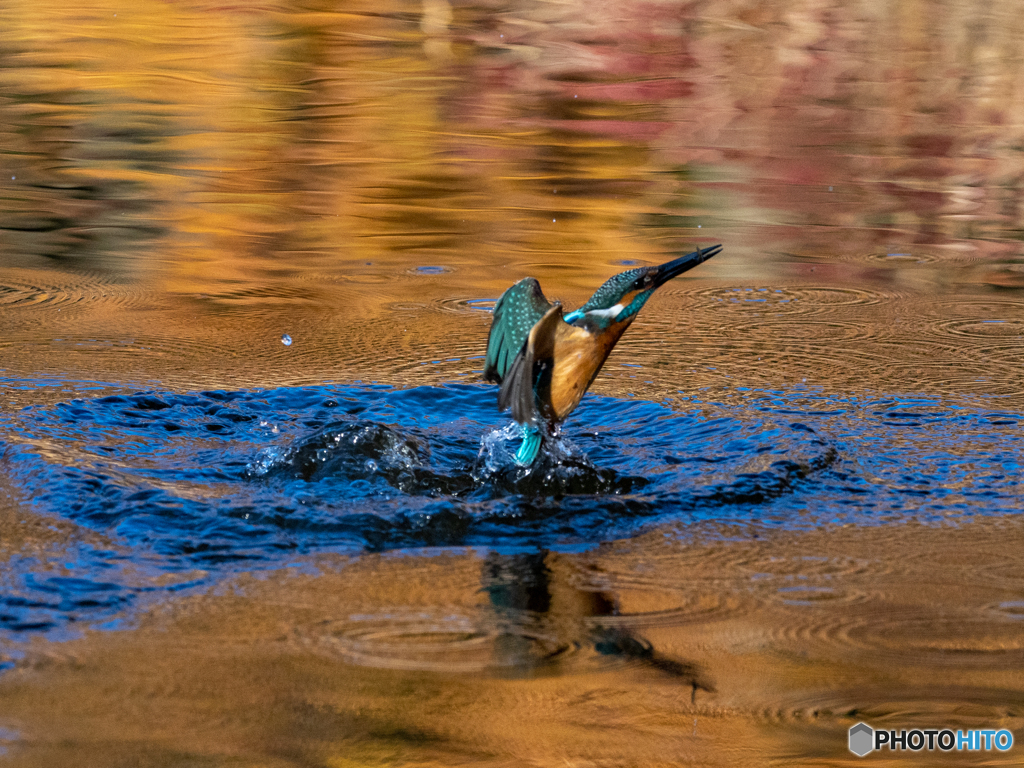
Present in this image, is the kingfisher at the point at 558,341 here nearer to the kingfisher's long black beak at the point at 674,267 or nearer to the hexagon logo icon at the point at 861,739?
the kingfisher's long black beak at the point at 674,267

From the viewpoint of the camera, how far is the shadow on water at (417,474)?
2.52 meters

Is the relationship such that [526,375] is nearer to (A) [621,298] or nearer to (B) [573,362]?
(B) [573,362]

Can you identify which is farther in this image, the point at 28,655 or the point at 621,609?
the point at 621,609

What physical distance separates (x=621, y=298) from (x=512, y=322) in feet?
→ 1.00

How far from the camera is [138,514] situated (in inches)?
104

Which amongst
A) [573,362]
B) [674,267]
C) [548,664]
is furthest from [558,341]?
[548,664]

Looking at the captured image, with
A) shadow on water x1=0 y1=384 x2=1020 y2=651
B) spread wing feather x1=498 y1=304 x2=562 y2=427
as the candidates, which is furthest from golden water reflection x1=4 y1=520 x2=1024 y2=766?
spread wing feather x1=498 y1=304 x2=562 y2=427

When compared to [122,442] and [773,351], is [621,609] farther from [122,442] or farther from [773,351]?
[773,351]

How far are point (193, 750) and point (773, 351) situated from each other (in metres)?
2.69

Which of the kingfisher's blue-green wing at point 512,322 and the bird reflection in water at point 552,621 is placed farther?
the kingfisher's blue-green wing at point 512,322

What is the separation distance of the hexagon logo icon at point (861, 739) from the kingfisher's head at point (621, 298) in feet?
4.71

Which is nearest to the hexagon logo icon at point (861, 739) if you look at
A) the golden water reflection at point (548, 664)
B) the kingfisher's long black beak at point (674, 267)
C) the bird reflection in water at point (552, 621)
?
the golden water reflection at point (548, 664)

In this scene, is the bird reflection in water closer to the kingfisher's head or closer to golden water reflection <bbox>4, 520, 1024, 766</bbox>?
golden water reflection <bbox>4, 520, 1024, 766</bbox>

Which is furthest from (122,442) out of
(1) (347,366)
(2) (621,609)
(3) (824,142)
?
(3) (824,142)
